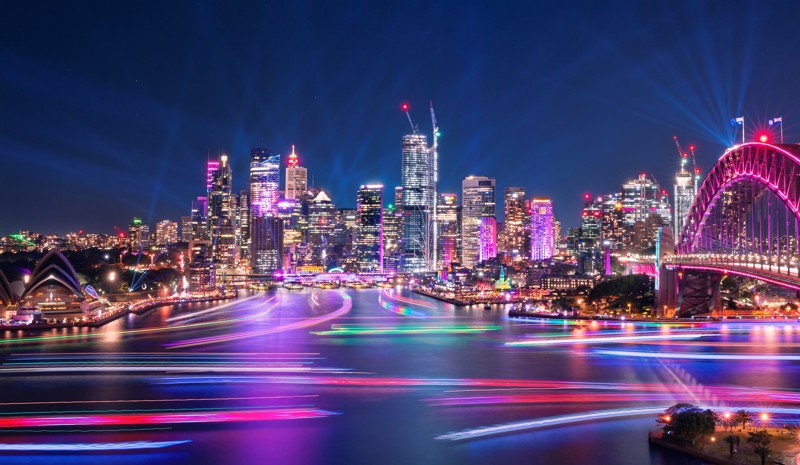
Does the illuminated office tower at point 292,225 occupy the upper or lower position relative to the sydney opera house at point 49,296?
upper

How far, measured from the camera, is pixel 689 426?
1420 cm

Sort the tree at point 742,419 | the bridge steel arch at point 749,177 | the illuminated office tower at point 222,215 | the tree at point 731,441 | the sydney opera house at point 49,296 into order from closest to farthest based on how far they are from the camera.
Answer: the tree at point 731,441
the tree at point 742,419
the bridge steel arch at point 749,177
the sydney opera house at point 49,296
the illuminated office tower at point 222,215

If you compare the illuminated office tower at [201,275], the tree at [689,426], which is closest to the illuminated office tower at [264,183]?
the illuminated office tower at [201,275]

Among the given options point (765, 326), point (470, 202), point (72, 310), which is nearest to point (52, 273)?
point (72, 310)

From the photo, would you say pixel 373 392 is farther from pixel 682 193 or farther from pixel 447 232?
pixel 447 232

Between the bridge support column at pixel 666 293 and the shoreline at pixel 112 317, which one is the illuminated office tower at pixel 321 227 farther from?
the bridge support column at pixel 666 293

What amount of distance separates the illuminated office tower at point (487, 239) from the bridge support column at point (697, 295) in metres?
99.5

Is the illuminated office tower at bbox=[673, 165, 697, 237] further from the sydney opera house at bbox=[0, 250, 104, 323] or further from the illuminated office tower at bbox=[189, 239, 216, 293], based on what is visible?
the sydney opera house at bbox=[0, 250, 104, 323]

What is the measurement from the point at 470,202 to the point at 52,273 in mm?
118276

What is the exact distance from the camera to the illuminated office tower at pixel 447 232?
145250 millimetres

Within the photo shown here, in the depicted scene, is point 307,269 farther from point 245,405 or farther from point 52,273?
point 245,405

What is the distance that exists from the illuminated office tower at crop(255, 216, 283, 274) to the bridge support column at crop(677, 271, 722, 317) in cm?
9521

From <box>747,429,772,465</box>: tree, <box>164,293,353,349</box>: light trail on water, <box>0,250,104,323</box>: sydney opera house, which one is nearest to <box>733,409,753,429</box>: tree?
<box>747,429,772,465</box>: tree

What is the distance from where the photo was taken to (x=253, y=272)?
127 meters
